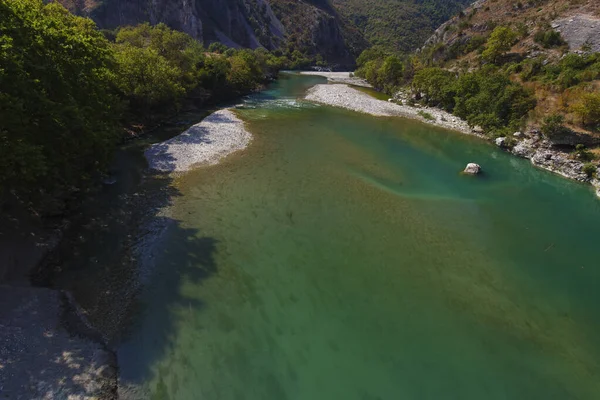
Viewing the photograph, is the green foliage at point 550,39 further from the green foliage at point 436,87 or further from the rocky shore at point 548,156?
the rocky shore at point 548,156

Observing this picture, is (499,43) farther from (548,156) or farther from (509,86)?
(548,156)

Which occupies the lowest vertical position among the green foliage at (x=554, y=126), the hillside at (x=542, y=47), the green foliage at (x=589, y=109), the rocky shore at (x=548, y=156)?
the rocky shore at (x=548, y=156)

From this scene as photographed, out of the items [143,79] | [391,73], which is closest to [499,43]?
[391,73]

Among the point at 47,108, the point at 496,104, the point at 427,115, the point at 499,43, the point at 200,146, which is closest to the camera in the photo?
the point at 47,108

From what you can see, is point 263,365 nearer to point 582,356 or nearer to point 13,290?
point 13,290

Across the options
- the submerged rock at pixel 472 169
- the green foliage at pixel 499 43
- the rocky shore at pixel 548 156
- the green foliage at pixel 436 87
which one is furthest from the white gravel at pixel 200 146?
the green foliage at pixel 499 43
